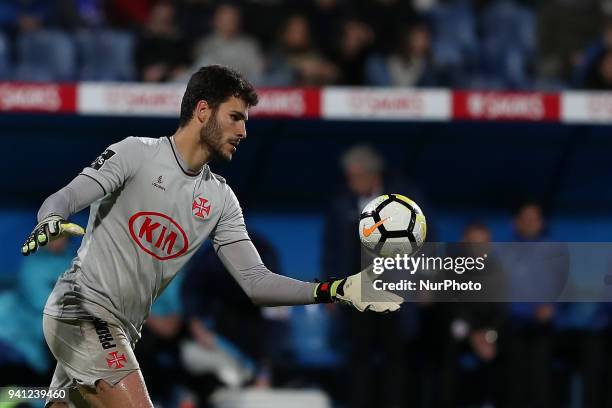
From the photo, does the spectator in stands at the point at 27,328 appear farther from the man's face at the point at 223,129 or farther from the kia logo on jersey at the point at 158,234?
the man's face at the point at 223,129

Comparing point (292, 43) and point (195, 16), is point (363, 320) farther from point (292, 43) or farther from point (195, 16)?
point (195, 16)

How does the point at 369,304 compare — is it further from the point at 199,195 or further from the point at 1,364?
the point at 1,364

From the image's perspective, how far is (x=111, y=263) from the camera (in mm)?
4078

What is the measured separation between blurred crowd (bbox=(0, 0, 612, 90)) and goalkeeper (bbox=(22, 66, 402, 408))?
3907mm

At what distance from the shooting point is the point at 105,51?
28.5 feet

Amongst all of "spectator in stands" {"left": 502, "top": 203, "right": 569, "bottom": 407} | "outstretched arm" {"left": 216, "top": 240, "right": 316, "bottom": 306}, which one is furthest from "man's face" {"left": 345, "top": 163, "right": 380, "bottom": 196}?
"outstretched arm" {"left": 216, "top": 240, "right": 316, "bottom": 306}

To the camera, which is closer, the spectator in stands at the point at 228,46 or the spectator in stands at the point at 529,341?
the spectator in stands at the point at 529,341

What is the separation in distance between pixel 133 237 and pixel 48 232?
61 centimetres

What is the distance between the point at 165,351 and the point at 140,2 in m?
3.50

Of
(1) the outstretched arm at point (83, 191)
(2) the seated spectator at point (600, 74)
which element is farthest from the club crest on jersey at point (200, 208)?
(2) the seated spectator at point (600, 74)

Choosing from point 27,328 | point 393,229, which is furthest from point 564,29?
point 393,229

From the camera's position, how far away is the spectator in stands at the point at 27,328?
23.7 ft

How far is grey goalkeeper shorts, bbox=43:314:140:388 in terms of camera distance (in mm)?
4000

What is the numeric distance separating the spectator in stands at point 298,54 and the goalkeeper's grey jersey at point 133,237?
14.2 ft
